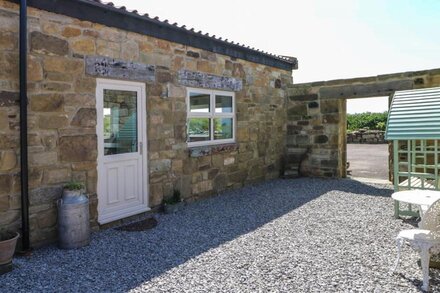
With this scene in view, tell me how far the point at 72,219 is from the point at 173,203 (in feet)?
7.37

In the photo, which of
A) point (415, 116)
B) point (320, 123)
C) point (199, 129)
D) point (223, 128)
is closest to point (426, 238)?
point (415, 116)

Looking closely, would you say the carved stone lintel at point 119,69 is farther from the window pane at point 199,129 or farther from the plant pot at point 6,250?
the plant pot at point 6,250

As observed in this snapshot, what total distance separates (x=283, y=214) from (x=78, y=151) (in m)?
3.53

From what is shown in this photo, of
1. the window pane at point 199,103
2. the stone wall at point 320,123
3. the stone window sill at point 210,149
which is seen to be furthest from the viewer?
the stone wall at point 320,123

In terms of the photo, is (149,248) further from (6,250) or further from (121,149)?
(121,149)

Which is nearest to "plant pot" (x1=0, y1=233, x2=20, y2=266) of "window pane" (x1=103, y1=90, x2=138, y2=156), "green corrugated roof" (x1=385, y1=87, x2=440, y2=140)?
"window pane" (x1=103, y1=90, x2=138, y2=156)

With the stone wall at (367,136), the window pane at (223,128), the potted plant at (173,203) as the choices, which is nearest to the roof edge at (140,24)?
the window pane at (223,128)

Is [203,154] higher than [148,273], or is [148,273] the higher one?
[203,154]

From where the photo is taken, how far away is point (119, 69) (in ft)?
17.8

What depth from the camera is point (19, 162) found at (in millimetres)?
4254

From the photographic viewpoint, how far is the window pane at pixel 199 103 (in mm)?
7105

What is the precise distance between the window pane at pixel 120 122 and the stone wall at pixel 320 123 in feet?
18.5

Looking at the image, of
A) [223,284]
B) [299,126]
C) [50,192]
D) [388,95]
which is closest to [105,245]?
[50,192]

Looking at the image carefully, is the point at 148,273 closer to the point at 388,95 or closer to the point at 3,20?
the point at 3,20
